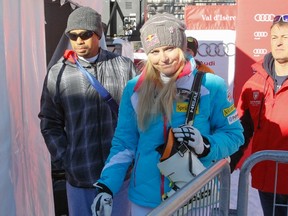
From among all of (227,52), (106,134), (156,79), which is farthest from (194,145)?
(227,52)

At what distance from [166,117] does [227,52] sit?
4.79m

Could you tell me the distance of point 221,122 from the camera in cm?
194

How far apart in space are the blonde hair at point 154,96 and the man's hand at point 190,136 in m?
0.13

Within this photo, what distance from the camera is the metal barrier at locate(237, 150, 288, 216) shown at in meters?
2.03

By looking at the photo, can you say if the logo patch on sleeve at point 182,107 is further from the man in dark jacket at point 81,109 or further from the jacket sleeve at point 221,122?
the man in dark jacket at point 81,109

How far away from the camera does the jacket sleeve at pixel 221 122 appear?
190 cm

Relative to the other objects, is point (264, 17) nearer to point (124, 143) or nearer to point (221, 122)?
point (221, 122)

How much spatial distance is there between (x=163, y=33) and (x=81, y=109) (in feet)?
2.74

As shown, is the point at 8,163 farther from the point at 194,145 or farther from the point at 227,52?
the point at 227,52

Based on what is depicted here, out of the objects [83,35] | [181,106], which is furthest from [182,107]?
[83,35]

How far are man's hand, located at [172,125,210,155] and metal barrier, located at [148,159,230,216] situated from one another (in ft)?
0.34

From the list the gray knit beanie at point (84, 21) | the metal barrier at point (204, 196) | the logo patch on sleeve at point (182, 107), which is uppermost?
the gray knit beanie at point (84, 21)

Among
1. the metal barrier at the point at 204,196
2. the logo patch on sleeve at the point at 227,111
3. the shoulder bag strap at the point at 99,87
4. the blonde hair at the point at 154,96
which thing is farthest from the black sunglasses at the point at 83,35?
the metal barrier at the point at 204,196

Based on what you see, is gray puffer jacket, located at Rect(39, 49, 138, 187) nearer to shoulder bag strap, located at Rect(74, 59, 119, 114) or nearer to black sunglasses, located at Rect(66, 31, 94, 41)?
shoulder bag strap, located at Rect(74, 59, 119, 114)
